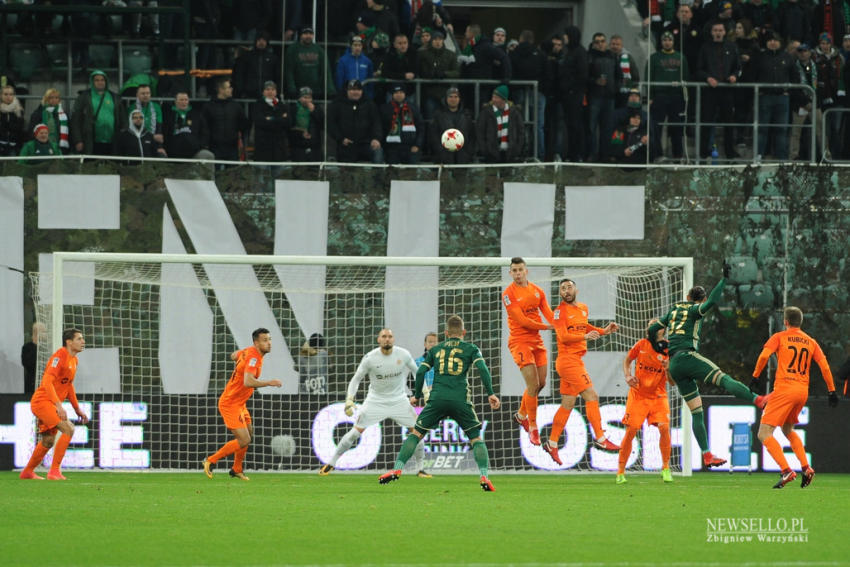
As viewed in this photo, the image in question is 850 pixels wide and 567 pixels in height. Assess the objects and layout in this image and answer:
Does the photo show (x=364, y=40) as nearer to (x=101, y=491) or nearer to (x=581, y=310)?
(x=581, y=310)

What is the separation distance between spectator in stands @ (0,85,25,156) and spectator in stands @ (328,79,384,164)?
4483 mm

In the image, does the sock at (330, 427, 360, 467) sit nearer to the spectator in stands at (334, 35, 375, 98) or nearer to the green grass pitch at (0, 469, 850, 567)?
the green grass pitch at (0, 469, 850, 567)

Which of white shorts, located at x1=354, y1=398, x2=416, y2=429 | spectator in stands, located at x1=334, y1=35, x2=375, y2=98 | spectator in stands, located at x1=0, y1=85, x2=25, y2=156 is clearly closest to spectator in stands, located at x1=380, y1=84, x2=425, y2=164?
spectator in stands, located at x1=334, y1=35, x2=375, y2=98

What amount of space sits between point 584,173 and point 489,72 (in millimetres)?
2779

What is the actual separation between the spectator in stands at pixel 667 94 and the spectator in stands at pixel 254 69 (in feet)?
19.0

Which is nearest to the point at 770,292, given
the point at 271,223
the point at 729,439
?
the point at 729,439

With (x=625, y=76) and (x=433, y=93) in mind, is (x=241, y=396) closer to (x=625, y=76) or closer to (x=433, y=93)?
(x=433, y=93)

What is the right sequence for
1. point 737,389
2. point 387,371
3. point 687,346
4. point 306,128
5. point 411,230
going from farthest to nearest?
point 306,128
point 411,230
point 387,371
point 687,346
point 737,389

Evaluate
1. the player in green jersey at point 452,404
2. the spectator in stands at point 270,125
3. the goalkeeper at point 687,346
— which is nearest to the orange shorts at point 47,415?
the player in green jersey at point 452,404

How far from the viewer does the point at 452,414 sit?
43.7 ft

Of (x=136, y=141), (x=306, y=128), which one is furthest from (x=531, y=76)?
(x=136, y=141)

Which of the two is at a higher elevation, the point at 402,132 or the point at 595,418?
the point at 402,132

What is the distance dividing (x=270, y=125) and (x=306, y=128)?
1.96ft

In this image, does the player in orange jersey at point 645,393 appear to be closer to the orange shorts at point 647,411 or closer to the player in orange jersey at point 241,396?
the orange shorts at point 647,411
